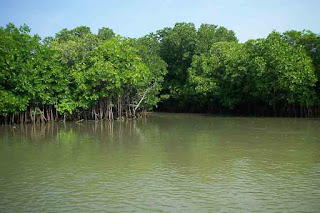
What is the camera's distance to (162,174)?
10.1m

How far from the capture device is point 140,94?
2981cm

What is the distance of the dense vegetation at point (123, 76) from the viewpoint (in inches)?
925

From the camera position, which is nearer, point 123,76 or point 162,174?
point 162,174

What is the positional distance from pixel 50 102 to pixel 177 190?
1811 centimetres

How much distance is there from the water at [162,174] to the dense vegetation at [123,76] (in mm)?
7248

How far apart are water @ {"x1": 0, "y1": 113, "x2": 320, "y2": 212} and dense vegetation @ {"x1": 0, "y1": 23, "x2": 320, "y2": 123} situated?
7.25 meters

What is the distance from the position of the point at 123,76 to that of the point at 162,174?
1662 cm

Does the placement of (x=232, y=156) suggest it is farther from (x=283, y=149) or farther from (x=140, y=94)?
(x=140, y=94)

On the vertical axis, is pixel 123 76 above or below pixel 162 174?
above

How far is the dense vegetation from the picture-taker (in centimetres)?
2350

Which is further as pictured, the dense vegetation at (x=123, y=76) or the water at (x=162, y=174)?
the dense vegetation at (x=123, y=76)

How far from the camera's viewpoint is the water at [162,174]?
7.66 metres

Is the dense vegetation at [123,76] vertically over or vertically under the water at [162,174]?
over

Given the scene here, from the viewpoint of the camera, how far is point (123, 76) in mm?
26047
